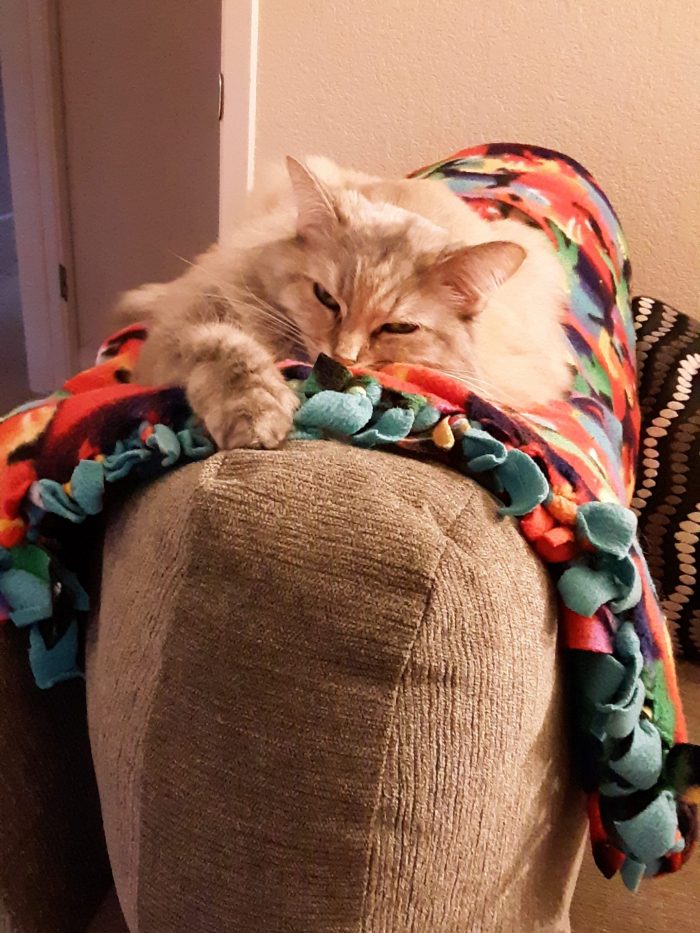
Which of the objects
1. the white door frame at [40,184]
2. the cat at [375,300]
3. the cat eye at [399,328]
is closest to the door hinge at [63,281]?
the white door frame at [40,184]

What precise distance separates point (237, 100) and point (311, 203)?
3.28 ft

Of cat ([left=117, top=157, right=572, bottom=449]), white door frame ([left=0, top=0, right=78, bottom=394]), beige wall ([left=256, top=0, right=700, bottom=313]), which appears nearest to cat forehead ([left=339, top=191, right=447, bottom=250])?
cat ([left=117, top=157, right=572, bottom=449])

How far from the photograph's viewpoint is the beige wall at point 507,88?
66.1 inches

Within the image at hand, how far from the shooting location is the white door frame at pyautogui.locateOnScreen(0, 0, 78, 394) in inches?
93.0

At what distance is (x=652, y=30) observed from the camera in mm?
1654

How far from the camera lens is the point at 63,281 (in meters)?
2.65

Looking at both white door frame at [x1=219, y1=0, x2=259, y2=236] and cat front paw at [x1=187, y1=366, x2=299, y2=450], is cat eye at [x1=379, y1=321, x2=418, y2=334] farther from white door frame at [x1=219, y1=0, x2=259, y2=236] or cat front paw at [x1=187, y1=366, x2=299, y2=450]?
white door frame at [x1=219, y1=0, x2=259, y2=236]

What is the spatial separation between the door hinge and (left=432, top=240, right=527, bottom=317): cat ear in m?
2.06

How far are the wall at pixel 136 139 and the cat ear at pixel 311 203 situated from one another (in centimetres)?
162

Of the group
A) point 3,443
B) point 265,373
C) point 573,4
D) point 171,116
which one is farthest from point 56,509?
point 171,116

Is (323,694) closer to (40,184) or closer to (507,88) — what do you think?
(507,88)

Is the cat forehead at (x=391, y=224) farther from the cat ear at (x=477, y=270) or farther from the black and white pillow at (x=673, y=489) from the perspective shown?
→ the black and white pillow at (x=673, y=489)

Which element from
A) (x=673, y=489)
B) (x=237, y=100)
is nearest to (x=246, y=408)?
(x=673, y=489)

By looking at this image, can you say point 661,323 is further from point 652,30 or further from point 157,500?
point 157,500
